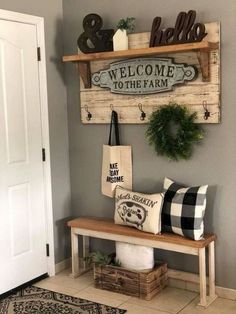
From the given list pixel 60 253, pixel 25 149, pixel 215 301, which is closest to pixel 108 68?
pixel 25 149

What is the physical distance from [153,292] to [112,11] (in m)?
2.18

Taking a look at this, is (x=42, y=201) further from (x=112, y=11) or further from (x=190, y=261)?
(x=112, y=11)

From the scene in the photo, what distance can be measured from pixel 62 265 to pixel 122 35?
2.01m

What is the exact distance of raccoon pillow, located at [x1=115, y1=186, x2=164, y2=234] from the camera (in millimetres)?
3373

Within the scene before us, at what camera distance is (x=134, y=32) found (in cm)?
359

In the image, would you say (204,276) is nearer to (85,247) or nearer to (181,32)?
(85,247)

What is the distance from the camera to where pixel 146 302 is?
3.40 m

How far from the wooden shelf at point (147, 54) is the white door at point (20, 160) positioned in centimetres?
37

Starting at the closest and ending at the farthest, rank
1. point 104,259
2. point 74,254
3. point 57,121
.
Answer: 1. point 104,259
2. point 74,254
3. point 57,121

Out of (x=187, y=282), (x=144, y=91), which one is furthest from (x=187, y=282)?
(x=144, y=91)

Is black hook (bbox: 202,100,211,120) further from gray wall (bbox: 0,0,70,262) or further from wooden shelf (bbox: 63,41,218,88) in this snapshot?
gray wall (bbox: 0,0,70,262)

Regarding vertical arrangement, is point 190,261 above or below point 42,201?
below

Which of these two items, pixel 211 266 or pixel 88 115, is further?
pixel 88 115

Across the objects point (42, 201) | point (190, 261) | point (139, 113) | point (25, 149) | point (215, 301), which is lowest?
point (215, 301)
